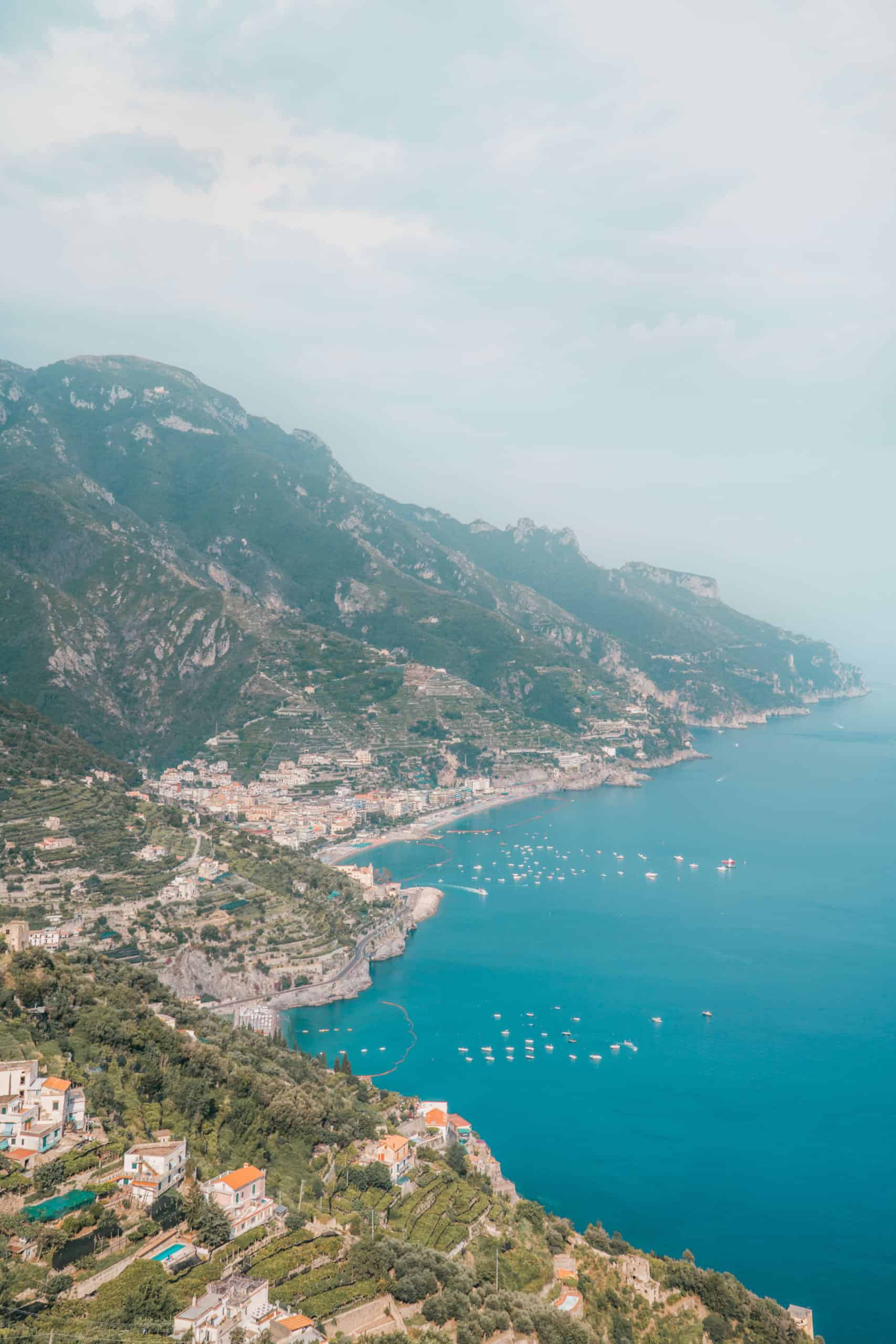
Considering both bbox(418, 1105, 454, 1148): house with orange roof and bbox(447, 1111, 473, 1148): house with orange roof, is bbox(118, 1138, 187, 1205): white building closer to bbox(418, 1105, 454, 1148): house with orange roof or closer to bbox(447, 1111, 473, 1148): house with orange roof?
bbox(418, 1105, 454, 1148): house with orange roof

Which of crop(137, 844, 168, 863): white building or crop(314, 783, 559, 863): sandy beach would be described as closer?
crop(137, 844, 168, 863): white building

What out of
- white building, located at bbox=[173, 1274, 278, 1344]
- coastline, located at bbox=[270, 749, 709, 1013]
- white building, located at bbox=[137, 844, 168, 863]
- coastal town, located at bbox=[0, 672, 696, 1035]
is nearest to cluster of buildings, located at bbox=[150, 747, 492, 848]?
coastal town, located at bbox=[0, 672, 696, 1035]

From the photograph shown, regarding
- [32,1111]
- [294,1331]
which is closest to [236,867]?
[32,1111]

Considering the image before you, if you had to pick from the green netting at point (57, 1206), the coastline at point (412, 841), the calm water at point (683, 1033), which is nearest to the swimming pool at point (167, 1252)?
the green netting at point (57, 1206)

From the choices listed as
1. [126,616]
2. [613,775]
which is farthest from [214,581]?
[613,775]

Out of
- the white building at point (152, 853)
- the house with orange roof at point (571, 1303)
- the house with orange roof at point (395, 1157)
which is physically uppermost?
the house with orange roof at point (571, 1303)

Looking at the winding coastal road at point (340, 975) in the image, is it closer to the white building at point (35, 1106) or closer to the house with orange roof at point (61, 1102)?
the house with orange roof at point (61, 1102)
